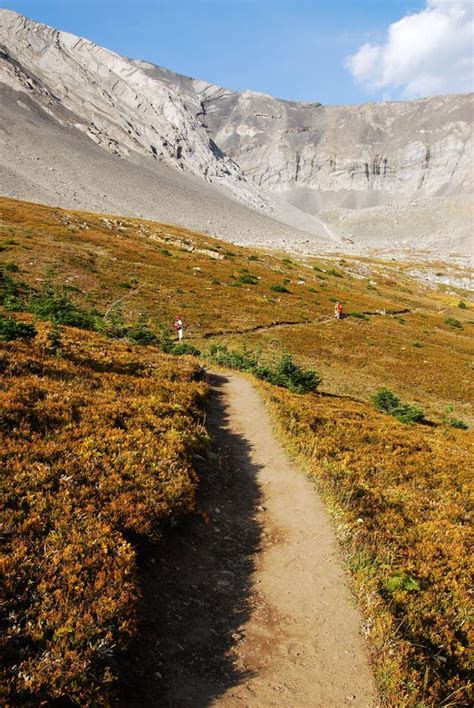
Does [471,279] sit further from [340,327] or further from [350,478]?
[350,478]

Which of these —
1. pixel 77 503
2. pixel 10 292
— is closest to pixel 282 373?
pixel 77 503

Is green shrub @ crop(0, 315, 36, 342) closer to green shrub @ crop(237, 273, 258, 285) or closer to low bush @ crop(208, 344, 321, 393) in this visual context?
low bush @ crop(208, 344, 321, 393)

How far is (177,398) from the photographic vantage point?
1545cm

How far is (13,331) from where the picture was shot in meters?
16.4

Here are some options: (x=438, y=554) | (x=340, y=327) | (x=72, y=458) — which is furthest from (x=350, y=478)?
(x=340, y=327)

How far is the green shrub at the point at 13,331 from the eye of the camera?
16.1m

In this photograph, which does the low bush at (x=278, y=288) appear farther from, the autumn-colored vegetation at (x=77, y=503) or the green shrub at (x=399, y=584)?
the green shrub at (x=399, y=584)

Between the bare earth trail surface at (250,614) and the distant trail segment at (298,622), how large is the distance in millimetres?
17

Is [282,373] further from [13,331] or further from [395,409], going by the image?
[13,331]

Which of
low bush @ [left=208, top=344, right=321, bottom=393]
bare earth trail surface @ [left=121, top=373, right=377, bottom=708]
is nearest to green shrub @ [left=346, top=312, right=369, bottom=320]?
low bush @ [left=208, top=344, right=321, bottom=393]

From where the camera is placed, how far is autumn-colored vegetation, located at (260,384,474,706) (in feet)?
21.8

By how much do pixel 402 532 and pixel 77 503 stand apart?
7.93 metres

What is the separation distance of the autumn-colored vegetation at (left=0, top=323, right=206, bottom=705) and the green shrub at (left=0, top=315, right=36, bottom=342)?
2.70ft

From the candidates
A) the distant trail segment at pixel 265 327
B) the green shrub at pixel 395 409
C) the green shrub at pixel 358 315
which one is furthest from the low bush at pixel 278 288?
the green shrub at pixel 395 409
